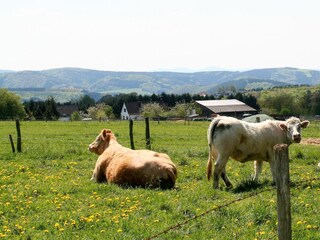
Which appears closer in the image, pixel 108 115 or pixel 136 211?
pixel 136 211

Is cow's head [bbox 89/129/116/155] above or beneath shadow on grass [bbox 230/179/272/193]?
above

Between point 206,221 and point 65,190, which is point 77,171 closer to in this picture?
point 65,190

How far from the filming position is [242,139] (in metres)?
12.4

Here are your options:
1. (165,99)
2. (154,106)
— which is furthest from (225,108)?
(154,106)

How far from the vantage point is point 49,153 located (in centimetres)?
2062

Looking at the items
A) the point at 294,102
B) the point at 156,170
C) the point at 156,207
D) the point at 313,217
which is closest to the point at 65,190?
the point at 156,170

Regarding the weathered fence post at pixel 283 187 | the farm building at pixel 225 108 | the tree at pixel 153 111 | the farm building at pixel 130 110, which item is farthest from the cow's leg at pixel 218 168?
the farm building at pixel 130 110

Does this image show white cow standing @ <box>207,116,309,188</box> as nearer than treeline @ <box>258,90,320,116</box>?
Yes

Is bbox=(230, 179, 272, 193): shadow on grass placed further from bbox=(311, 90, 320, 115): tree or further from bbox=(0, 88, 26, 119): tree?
bbox=(311, 90, 320, 115): tree

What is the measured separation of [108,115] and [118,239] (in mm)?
141315

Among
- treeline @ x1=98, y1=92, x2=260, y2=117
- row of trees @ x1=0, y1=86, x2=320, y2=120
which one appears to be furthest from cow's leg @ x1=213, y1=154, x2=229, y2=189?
treeline @ x1=98, y1=92, x2=260, y2=117

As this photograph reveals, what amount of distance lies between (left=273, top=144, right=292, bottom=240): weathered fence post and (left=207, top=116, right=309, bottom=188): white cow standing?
264 inches

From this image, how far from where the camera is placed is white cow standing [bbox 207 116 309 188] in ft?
39.9

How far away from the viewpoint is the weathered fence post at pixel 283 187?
→ 520 cm
